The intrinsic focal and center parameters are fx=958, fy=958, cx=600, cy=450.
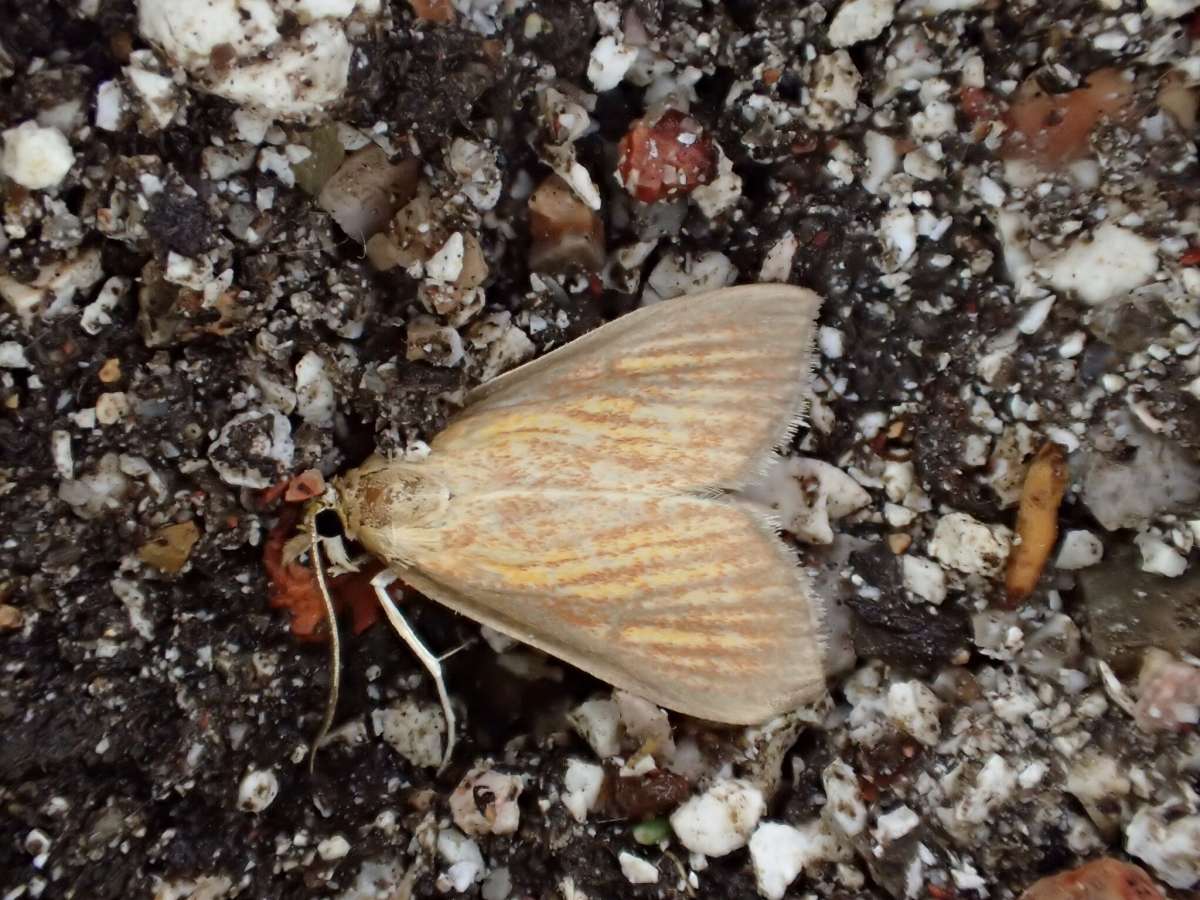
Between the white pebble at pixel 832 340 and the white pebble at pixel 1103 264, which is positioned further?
the white pebble at pixel 832 340

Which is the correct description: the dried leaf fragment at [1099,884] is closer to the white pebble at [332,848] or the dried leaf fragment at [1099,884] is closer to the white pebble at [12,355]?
the white pebble at [332,848]

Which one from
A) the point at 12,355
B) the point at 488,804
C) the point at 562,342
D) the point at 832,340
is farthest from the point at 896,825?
the point at 12,355

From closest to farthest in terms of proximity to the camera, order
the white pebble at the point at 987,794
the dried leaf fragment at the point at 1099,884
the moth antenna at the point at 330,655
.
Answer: the dried leaf fragment at the point at 1099,884 < the white pebble at the point at 987,794 < the moth antenna at the point at 330,655

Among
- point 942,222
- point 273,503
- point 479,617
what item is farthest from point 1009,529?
point 273,503

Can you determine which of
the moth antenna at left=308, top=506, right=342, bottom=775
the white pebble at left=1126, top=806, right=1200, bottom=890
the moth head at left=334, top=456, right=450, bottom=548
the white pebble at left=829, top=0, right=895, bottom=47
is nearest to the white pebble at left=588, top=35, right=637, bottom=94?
the white pebble at left=829, top=0, right=895, bottom=47

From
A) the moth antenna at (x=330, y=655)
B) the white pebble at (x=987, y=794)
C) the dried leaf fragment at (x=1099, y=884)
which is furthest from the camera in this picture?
the moth antenna at (x=330, y=655)

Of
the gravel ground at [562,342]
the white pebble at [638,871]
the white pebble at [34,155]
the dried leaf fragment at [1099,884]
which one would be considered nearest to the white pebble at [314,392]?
the gravel ground at [562,342]

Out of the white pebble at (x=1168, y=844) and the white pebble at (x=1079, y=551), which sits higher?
the white pebble at (x=1079, y=551)

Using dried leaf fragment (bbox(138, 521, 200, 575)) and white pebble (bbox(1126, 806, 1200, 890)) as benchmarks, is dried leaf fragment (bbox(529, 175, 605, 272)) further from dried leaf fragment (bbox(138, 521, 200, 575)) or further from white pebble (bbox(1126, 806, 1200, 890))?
white pebble (bbox(1126, 806, 1200, 890))

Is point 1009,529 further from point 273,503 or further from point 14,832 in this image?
point 14,832
